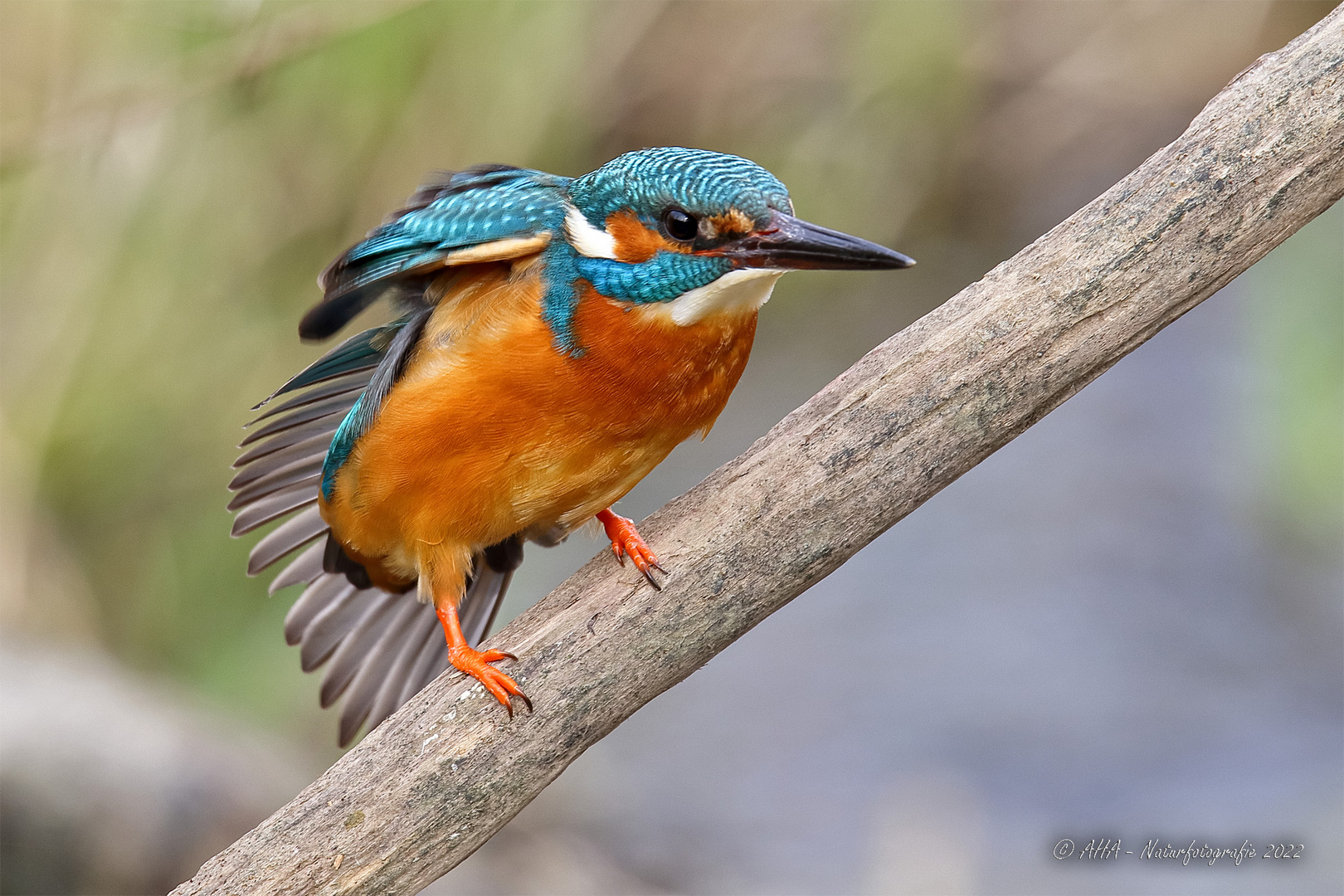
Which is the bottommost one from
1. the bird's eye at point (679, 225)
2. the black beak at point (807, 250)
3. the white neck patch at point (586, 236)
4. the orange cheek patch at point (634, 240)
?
the black beak at point (807, 250)

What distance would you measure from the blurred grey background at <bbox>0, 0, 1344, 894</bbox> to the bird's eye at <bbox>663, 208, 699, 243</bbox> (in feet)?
7.28

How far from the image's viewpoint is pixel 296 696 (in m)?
5.44

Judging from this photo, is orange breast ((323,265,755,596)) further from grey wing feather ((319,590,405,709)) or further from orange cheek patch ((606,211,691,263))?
grey wing feather ((319,590,405,709))

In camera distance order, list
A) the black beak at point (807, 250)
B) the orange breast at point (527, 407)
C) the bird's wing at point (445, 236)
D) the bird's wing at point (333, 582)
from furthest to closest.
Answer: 1. the bird's wing at point (333, 582)
2. the bird's wing at point (445, 236)
3. the orange breast at point (527, 407)
4. the black beak at point (807, 250)

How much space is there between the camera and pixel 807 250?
245 cm

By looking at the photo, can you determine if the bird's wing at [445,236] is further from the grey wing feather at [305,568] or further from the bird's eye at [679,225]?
the grey wing feather at [305,568]

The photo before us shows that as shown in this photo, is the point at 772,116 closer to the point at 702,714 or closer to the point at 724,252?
the point at 702,714

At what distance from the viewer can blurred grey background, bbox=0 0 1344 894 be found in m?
4.63

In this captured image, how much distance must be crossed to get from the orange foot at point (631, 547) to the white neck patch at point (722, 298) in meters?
0.46

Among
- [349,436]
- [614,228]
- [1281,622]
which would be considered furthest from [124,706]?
[1281,622]

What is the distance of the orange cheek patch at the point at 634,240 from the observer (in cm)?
264

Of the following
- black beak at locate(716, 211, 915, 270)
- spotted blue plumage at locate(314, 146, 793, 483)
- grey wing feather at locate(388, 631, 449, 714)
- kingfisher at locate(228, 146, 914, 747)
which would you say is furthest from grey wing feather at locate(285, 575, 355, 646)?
Result: black beak at locate(716, 211, 915, 270)

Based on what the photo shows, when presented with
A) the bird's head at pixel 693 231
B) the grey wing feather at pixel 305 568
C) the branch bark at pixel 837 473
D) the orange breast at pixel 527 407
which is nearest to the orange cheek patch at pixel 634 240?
the bird's head at pixel 693 231

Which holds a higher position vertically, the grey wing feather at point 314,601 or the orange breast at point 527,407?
the grey wing feather at point 314,601
